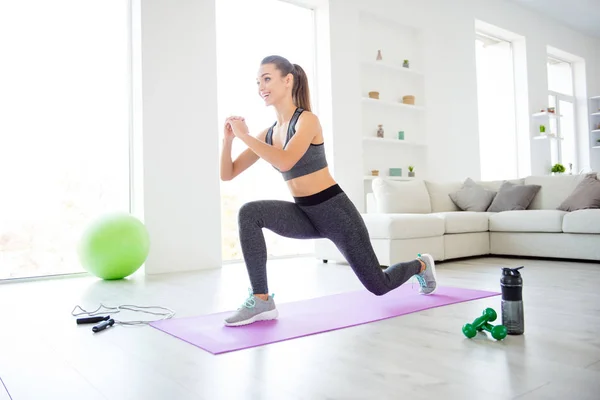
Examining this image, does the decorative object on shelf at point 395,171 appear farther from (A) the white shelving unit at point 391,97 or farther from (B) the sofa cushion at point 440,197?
(B) the sofa cushion at point 440,197

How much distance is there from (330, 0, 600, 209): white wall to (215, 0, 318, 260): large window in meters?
0.65

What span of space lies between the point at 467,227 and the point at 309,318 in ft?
9.11

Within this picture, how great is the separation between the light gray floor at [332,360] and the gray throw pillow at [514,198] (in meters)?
2.29

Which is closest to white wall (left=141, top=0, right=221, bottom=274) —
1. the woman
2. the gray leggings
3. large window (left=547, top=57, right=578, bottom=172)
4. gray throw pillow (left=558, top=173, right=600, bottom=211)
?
the woman

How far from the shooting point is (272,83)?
211 cm

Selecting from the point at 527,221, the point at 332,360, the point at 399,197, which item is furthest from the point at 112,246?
the point at 527,221

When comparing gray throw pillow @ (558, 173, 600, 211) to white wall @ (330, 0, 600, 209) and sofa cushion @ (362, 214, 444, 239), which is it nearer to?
sofa cushion @ (362, 214, 444, 239)

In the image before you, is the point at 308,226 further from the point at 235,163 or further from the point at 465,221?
the point at 465,221

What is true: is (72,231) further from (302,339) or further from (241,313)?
(302,339)

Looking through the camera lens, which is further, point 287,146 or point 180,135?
point 180,135

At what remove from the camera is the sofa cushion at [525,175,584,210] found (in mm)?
4727

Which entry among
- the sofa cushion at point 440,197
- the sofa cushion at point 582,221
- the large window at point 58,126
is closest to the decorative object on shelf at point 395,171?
the sofa cushion at point 440,197

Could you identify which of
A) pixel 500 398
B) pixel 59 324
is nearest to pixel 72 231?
pixel 59 324

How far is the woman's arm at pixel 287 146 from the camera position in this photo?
76.4 inches
